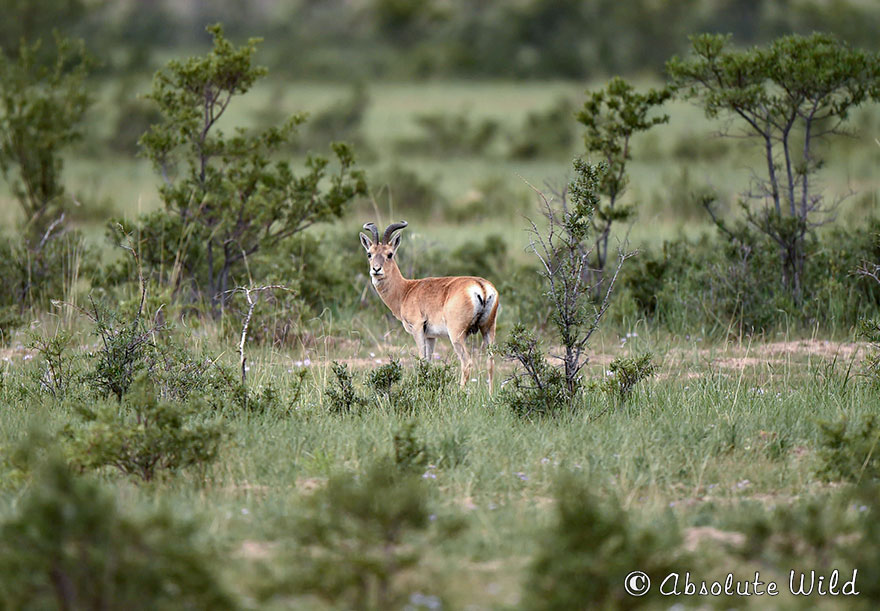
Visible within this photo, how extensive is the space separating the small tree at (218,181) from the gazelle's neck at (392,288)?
150 cm

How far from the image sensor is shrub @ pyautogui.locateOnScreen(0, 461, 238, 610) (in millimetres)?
4258

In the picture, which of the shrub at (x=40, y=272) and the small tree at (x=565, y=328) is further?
the shrub at (x=40, y=272)

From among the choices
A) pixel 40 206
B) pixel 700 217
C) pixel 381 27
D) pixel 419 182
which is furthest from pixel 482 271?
pixel 381 27

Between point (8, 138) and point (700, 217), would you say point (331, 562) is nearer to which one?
point (8, 138)

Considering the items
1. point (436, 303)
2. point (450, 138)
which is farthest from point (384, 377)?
point (450, 138)

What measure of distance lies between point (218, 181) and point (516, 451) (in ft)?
20.0

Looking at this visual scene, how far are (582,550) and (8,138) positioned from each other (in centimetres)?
1182

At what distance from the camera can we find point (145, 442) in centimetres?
628

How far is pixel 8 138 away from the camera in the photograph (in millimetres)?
14211

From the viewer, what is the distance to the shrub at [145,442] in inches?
244

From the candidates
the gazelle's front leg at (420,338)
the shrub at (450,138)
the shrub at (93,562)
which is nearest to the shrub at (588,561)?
the shrub at (93,562)

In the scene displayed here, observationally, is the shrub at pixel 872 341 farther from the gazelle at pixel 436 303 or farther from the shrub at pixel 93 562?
the shrub at pixel 93 562

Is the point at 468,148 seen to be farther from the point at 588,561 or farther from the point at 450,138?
the point at 588,561

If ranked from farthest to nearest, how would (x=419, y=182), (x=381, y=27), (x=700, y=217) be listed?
(x=381, y=27)
(x=419, y=182)
(x=700, y=217)
